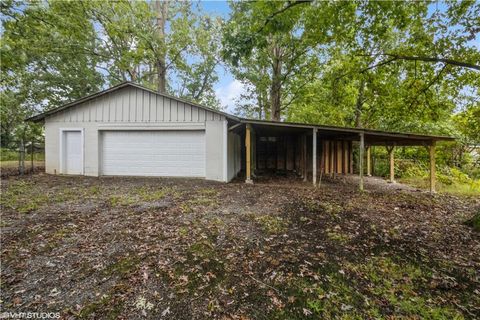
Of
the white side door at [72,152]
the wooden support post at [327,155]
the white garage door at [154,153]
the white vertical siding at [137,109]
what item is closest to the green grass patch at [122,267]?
the white garage door at [154,153]

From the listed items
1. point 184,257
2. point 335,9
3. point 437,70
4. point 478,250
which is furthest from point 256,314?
point 437,70

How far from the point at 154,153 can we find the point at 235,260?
8.34 m

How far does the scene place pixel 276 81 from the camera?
1634 centimetres

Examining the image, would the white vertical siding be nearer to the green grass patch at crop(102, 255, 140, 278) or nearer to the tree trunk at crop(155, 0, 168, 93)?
the green grass patch at crop(102, 255, 140, 278)

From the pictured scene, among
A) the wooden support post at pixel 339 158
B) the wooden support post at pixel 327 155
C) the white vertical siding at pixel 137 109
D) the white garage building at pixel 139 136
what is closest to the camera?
the white garage building at pixel 139 136

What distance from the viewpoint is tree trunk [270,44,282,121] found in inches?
624

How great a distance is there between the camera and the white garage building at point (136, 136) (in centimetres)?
1002

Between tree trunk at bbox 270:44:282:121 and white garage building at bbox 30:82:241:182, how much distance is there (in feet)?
24.1

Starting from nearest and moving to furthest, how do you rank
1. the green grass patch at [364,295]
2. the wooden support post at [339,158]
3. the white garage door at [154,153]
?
the green grass patch at [364,295] → the white garage door at [154,153] → the wooden support post at [339,158]

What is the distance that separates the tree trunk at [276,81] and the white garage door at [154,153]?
8.49m

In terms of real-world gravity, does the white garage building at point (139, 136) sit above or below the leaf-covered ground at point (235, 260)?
above

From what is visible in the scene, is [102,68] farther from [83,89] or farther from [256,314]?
[256,314]

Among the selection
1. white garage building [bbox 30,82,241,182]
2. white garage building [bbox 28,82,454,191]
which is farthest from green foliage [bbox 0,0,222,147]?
white garage building [bbox 30,82,241,182]

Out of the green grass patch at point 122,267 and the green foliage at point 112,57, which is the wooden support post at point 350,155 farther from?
the green grass patch at point 122,267
